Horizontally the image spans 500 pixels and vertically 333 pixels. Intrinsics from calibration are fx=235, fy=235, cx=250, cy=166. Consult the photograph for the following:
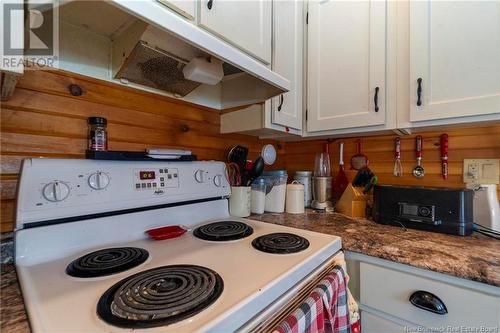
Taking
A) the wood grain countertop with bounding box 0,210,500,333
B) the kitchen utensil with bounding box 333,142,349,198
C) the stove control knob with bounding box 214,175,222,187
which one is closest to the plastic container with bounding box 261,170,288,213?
the wood grain countertop with bounding box 0,210,500,333

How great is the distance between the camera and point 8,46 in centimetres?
43

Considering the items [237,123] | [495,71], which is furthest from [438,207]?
[237,123]

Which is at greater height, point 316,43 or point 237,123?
point 316,43

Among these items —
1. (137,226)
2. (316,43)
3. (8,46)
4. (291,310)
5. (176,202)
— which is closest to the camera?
(8,46)

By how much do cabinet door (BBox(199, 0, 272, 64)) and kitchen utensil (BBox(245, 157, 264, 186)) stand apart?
0.46 m

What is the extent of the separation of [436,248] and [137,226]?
101 centimetres

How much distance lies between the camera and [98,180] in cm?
73

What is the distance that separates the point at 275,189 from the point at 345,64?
742 millimetres

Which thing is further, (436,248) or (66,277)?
(436,248)

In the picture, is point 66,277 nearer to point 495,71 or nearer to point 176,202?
point 176,202

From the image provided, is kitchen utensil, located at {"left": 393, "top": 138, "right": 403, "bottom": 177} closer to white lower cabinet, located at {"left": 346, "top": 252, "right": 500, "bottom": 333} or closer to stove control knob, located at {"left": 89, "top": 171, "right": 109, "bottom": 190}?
white lower cabinet, located at {"left": 346, "top": 252, "right": 500, "bottom": 333}

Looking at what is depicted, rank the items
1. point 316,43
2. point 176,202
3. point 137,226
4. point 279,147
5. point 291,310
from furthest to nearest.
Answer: point 279,147 < point 316,43 < point 176,202 < point 137,226 < point 291,310

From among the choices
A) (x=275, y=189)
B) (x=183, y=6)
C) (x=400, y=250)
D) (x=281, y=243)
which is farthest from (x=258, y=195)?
(x=183, y=6)

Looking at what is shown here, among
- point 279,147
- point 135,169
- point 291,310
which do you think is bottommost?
point 291,310
